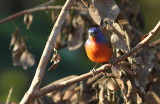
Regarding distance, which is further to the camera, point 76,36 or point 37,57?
point 37,57

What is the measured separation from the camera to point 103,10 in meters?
2.50

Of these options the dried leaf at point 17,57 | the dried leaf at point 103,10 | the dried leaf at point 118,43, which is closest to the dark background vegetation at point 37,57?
the dried leaf at point 17,57

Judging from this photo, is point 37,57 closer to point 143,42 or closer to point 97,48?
point 97,48

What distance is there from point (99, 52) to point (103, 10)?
0.79 meters

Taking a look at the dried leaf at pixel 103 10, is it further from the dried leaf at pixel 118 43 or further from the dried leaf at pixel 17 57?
the dried leaf at pixel 17 57

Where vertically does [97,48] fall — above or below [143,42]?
below

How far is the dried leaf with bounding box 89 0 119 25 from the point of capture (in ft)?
8.15

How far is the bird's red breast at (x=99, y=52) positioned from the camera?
321cm

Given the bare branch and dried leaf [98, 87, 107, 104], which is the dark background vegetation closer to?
dried leaf [98, 87, 107, 104]

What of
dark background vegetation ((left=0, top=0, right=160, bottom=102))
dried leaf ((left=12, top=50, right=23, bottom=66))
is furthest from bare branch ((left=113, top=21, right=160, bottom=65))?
dark background vegetation ((left=0, top=0, right=160, bottom=102))

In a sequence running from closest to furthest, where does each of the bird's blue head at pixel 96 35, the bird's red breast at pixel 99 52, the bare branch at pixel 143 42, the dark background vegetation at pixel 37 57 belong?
the bare branch at pixel 143 42
the bird's red breast at pixel 99 52
the bird's blue head at pixel 96 35
the dark background vegetation at pixel 37 57

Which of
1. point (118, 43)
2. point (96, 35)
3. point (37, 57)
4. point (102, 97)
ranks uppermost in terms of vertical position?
point (118, 43)

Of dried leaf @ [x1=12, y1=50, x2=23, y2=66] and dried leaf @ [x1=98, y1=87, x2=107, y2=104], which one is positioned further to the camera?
dried leaf @ [x1=12, y1=50, x2=23, y2=66]

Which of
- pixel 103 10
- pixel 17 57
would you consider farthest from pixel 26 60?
pixel 103 10
